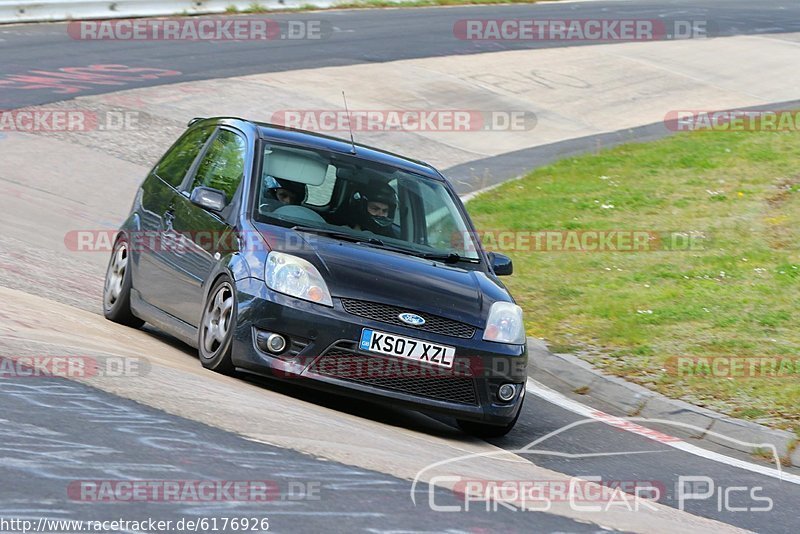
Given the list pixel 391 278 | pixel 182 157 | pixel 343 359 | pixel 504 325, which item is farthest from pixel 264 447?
pixel 182 157

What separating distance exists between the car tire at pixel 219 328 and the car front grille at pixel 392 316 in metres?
0.71

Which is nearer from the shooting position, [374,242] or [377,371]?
[377,371]

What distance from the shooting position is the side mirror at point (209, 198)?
334 inches

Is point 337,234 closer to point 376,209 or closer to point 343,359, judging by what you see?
point 376,209

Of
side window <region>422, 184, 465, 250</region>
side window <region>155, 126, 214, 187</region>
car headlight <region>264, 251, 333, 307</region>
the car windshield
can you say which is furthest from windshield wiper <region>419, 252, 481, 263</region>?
side window <region>155, 126, 214, 187</region>

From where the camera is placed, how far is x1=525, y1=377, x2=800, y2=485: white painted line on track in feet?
25.8

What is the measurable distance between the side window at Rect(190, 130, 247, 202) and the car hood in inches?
29.5

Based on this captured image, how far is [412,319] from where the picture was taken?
25.0 ft

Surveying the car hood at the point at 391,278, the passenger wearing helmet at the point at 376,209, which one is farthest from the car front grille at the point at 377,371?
the passenger wearing helmet at the point at 376,209

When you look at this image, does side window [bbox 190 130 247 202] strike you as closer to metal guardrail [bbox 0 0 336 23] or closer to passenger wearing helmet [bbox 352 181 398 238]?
passenger wearing helmet [bbox 352 181 398 238]

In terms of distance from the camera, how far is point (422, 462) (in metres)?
6.41

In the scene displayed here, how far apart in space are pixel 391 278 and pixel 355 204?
101 centimetres

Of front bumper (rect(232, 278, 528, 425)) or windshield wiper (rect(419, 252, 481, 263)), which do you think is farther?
windshield wiper (rect(419, 252, 481, 263))

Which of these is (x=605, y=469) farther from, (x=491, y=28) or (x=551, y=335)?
(x=491, y=28)
